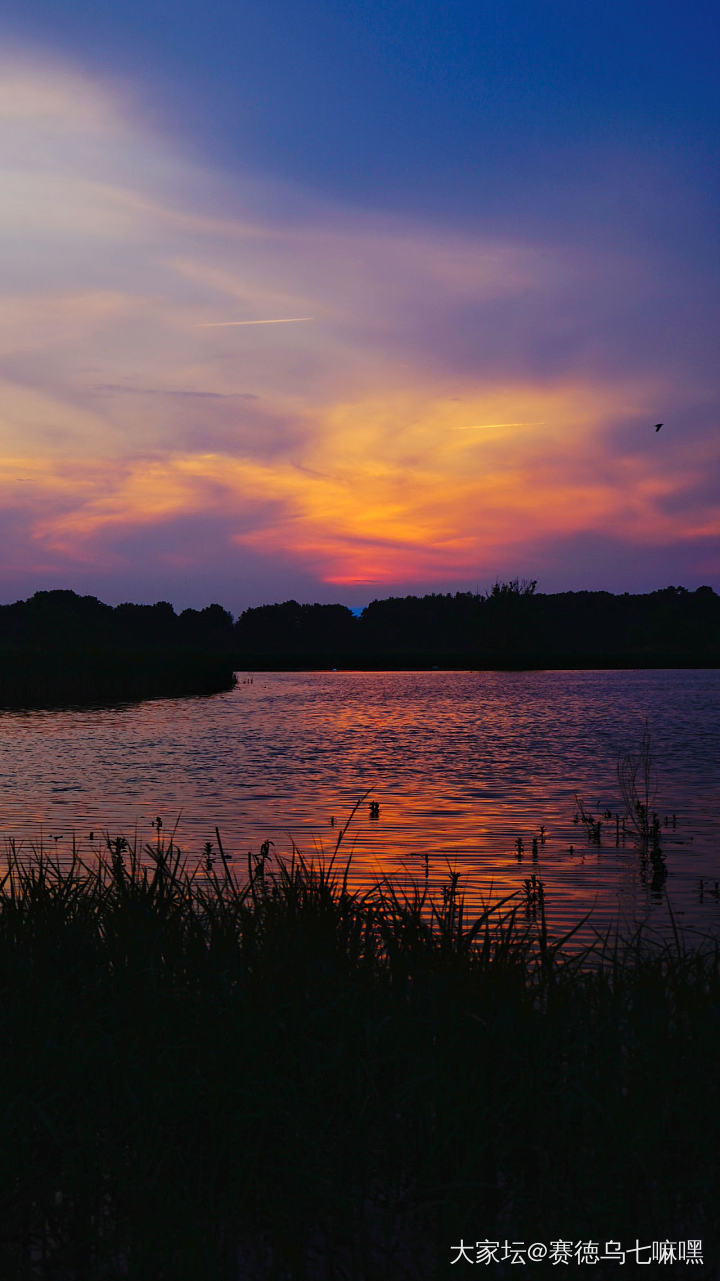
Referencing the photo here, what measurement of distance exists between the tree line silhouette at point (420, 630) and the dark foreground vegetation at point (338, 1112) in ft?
355

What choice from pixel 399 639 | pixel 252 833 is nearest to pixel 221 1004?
pixel 252 833

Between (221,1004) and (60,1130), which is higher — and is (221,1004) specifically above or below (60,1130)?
above

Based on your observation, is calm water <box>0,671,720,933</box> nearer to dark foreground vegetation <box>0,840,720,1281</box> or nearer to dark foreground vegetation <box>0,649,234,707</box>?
dark foreground vegetation <box>0,649,234,707</box>

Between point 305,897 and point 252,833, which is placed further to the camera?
point 252,833

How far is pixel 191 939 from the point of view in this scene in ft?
18.6

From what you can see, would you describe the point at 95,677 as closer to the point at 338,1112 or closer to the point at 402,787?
the point at 402,787

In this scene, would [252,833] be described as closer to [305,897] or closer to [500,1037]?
[305,897]

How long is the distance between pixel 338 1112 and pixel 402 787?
17.2m

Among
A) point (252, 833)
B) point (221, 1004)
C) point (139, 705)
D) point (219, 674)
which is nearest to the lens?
point (221, 1004)

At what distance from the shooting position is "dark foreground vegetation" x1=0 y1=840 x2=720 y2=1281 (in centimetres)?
395

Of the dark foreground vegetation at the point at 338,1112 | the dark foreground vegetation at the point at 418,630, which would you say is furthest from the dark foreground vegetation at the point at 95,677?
the dark foreground vegetation at the point at 338,1112

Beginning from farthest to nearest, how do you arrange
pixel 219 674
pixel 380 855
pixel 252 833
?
pixel 219 674 < pixel 252 833 < pixel 380 855

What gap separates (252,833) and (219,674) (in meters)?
47.4

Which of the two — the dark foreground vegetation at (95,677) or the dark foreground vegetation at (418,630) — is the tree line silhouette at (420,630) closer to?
the dark foreground vegetation at (418,630)
